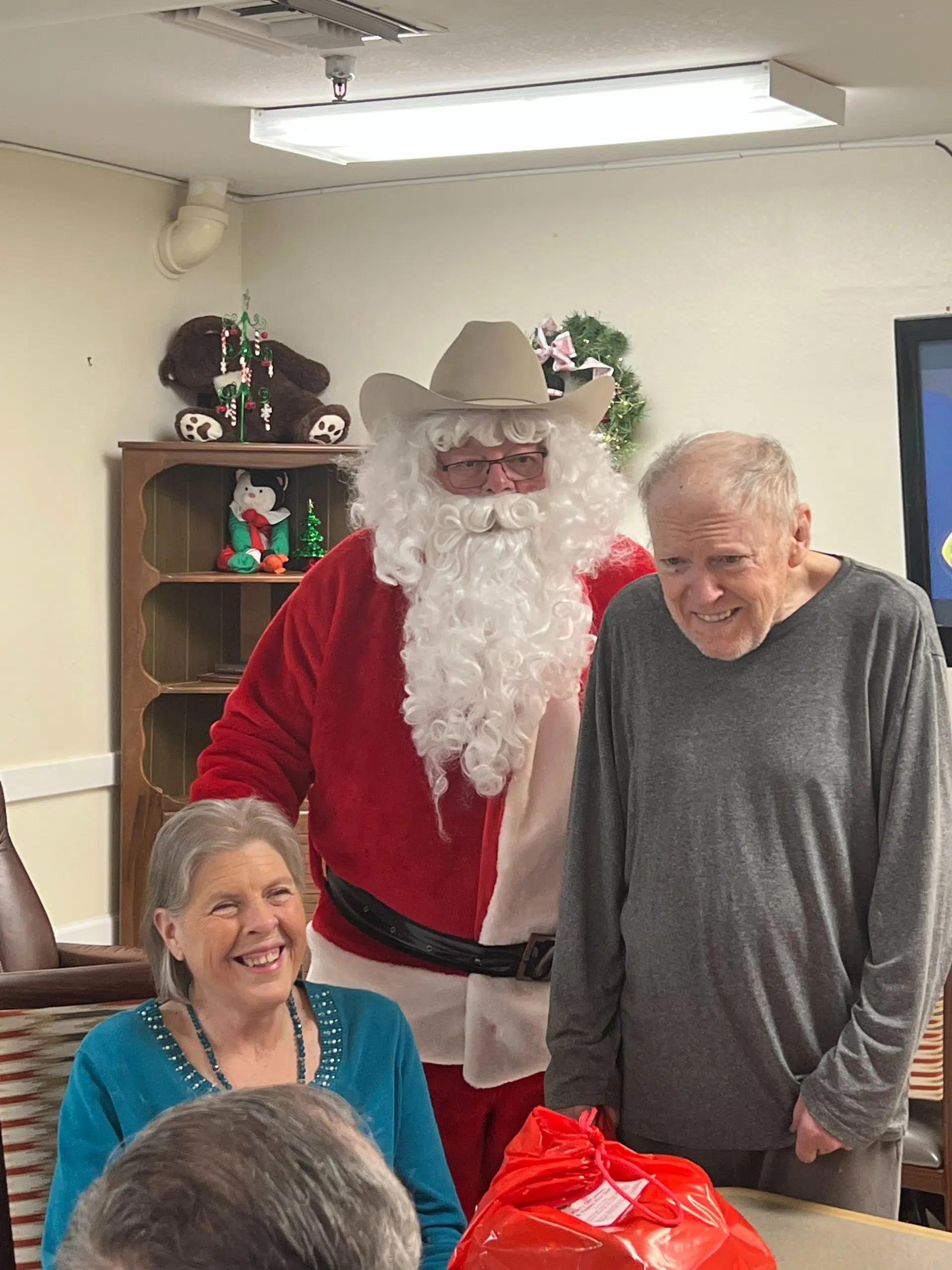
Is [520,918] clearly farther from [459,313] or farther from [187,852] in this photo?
[459,313]

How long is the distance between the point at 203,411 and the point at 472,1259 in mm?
3801

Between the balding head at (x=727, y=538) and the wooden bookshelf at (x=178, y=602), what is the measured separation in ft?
9.68

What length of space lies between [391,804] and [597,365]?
8.27ft

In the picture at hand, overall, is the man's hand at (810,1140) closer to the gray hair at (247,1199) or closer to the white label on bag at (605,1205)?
the white label on bag at (605,1205)

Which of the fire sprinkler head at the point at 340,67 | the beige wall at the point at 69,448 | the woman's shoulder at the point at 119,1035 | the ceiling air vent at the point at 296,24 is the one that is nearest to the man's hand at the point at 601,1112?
the woman's shoulder at the point at 119,1035

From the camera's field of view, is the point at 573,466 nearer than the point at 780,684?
No

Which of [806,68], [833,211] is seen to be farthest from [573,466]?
[833,211]

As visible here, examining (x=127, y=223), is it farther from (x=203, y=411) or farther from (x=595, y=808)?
(x=595, y=808)

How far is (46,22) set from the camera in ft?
8.43

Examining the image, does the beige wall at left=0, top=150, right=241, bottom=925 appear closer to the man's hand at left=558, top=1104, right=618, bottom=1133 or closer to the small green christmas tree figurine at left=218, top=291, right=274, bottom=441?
the small green christmas tree figurine at left=218, top=291, right=274, bottom=441

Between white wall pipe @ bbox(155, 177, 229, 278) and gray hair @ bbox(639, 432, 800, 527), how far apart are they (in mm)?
3398

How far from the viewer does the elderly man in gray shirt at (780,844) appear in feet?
5.55

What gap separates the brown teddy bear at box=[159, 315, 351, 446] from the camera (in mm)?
4809

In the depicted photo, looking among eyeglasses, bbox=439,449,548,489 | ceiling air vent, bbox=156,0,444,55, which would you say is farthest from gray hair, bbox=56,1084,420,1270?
ceiling air vent, bbox=156,0,444,55
